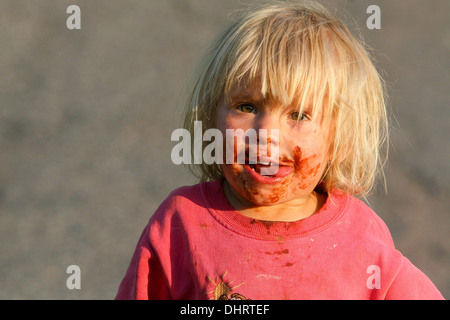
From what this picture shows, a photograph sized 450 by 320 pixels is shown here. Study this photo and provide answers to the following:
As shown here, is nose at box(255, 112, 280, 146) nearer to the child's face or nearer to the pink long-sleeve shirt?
the child's face

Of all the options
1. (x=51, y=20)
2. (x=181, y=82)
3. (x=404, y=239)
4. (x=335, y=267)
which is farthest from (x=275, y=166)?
(x=51, y=20)

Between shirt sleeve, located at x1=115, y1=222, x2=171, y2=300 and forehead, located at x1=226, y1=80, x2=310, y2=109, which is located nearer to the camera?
forehead, located at x1=226, y1=80, x2=310, y2=109

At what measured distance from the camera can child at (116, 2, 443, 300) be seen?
1.64 meters

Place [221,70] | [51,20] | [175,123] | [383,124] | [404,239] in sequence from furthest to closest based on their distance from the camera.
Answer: [51,20], [175,123], [404,239], [383,124], [221,70]

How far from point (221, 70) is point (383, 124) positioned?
1.59ft

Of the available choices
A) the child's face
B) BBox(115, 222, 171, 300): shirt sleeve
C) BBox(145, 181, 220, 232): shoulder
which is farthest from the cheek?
BBox(115, 222, 171, 300): shirt sleeve

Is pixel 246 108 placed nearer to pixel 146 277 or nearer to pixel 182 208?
pixel 182 208

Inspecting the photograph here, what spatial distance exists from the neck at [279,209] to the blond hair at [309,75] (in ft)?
0.26

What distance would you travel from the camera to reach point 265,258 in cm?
167

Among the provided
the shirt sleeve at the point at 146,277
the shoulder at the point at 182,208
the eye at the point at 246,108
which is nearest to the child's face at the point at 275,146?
the eye at the point at 246,108

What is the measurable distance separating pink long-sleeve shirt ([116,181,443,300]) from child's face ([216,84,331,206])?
0.26 ft

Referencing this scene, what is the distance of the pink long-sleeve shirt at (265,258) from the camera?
1.64m
